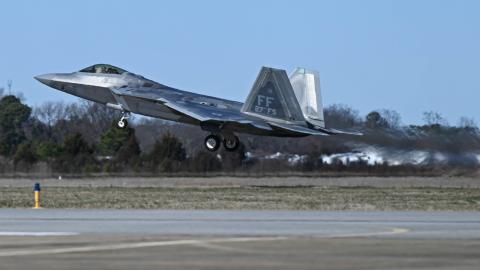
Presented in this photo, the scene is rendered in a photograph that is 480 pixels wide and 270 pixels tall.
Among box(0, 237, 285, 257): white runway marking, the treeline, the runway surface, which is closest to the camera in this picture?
the runway surface

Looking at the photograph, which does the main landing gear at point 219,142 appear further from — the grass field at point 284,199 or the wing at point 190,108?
the grass field at point 284,199

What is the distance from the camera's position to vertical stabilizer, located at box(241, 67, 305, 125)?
46375mm

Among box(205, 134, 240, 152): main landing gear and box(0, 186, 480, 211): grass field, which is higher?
box(205, 134, 240, 152): main landing gear

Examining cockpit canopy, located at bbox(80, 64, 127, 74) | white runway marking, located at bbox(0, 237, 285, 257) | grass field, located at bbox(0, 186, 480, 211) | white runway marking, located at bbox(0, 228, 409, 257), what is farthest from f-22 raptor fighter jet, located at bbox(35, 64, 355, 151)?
white runway marking, located at bbox(0, 237, 285, 257)

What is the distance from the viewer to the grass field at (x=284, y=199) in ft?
106

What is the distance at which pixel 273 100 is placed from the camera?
4672cm

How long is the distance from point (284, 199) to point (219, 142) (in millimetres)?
9647

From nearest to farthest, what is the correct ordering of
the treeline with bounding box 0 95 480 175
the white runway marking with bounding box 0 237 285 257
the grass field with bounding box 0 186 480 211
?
1. the white runway marking with bounding box 0 237 285 257
2. the grass field with bounding box 0 186 480 211
3. the treeline with bounding box 0 95 480 175

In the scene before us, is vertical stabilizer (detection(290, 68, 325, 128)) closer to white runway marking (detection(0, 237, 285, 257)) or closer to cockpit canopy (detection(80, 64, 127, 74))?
cockpit canopy (detection(80, 64, 127, 74))

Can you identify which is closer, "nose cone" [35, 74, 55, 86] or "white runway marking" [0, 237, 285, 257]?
"white runway marking" [0, 237, 285, 257]

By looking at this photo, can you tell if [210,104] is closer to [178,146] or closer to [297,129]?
[297,129]

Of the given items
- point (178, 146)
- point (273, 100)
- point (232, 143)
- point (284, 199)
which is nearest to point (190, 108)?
point (232, 143)

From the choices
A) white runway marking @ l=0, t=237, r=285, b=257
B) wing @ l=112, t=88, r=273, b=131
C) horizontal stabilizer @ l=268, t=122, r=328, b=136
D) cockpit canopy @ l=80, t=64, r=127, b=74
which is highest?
cockpit canopy @ l=80, t=64, r=127, b=74

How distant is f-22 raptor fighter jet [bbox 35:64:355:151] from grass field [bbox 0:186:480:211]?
9.09ft
